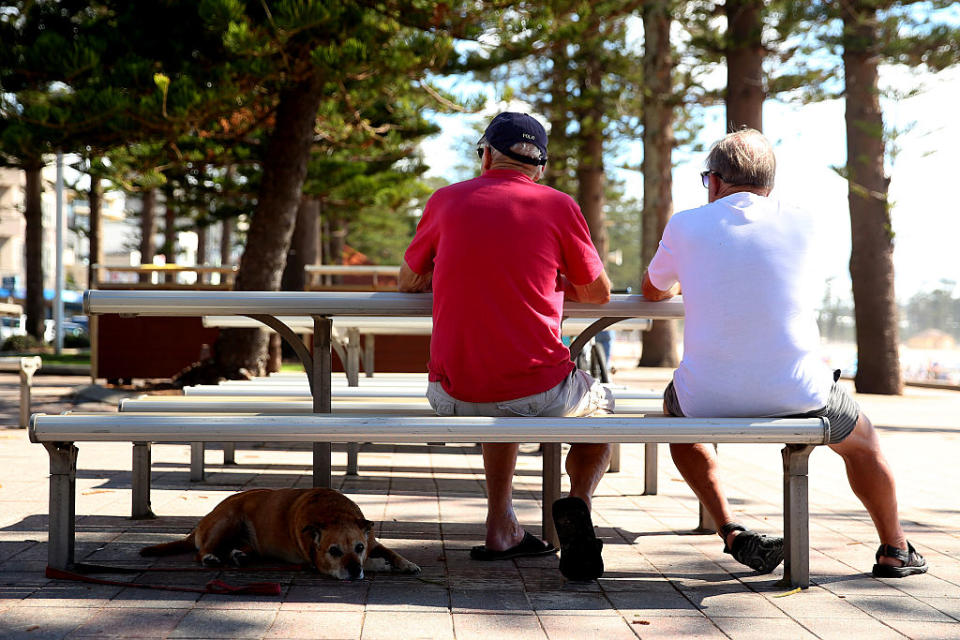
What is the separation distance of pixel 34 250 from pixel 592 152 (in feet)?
49.1

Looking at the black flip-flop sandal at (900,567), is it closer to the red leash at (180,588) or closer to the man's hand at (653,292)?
the man's hand at (653,292)

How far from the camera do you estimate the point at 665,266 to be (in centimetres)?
358

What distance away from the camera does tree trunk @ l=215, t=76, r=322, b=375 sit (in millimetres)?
12375

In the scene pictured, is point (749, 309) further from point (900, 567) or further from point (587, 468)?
point (900, 567)

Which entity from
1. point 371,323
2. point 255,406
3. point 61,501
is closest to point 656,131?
point 371,323

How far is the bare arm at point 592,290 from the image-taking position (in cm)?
361

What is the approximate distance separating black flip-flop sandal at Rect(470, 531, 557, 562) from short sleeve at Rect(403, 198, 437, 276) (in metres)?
1.08

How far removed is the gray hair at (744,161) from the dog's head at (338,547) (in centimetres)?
176

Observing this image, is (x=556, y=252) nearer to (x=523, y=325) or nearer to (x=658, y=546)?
(x=523, y=325)

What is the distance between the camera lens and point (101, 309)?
3531 mm

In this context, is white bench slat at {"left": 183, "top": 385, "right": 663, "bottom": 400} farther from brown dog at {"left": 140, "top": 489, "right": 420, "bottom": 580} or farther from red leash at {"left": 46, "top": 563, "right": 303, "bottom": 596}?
red leash at {"left": 46, "top": 563, "right": 303, "bottom": 596}

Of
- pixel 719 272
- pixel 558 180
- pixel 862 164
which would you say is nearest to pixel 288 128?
pixel 719 272

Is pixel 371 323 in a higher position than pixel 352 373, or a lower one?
higher

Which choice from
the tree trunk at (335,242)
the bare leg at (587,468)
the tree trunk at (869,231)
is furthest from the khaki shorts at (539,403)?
the tree trunk at (335,242)
